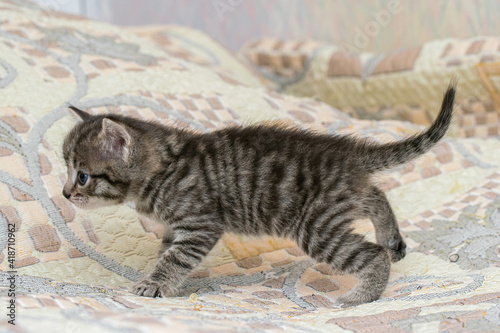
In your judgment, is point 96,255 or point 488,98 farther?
point 488,98

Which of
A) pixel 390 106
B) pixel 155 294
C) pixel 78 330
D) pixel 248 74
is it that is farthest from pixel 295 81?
pixel 78 330

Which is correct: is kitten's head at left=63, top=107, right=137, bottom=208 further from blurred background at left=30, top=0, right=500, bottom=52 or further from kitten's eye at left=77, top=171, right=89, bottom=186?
blurred background at left=30, top=0, right=500, bottom=52

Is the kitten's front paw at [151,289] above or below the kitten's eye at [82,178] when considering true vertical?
below

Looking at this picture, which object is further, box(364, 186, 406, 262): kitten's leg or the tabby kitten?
box(364, 186, 406, 262): kitten's leg

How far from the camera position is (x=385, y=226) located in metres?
1.51

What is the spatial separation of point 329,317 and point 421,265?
508mm

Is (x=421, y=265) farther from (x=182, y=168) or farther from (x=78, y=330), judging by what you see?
(x=78, y=330)

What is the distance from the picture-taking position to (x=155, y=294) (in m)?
1.29

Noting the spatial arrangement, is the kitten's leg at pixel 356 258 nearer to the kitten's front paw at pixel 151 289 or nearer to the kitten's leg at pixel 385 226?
the kitten's leg at pixel 385 226

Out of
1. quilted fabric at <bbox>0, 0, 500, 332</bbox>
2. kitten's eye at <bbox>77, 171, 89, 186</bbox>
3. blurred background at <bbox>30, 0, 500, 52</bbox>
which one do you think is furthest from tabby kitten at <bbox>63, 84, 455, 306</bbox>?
blurred background at <bbox>30, 0, 500, 52</bbox>

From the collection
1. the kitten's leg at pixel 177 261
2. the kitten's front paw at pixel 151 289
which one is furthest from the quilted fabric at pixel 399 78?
the kitten's front paw at pixel 151 289

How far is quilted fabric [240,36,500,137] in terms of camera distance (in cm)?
243

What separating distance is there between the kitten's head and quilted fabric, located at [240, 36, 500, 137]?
161 centimetres

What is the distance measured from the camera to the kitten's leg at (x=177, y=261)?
1.30m
